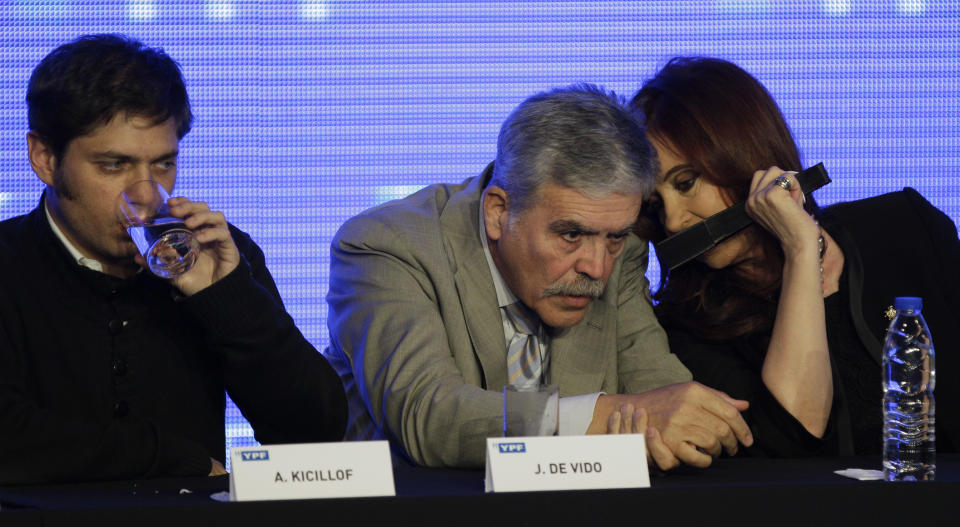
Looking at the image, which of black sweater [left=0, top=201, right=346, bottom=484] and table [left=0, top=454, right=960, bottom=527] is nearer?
table [left=0, top=454, right=960, bottom=527]

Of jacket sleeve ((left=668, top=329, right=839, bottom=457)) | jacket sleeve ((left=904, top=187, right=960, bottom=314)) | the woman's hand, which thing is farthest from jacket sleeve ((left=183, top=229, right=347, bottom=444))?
jacket sleeve ((left=904, top=187, right=960, bottom=314))

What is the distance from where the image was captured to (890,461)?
172 cm

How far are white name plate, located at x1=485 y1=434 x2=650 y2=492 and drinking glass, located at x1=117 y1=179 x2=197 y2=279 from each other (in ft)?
2.61

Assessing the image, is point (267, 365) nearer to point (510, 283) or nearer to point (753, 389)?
point (510, 283)

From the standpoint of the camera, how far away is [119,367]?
212cm

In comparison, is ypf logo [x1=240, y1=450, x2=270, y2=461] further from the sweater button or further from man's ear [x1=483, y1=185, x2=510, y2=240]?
man's ear [x1=483, y1=185, x2=510, y2=240]

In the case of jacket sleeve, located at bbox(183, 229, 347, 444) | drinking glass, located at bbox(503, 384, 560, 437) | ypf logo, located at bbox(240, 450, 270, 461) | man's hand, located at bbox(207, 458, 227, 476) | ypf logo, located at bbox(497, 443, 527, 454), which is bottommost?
man's hand, located at bbox(207, 458, 227, 476)

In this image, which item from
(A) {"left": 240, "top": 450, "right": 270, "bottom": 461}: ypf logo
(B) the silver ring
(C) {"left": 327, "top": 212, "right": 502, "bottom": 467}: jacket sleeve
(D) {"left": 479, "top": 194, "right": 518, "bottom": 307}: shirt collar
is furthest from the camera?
(B) the silver ring

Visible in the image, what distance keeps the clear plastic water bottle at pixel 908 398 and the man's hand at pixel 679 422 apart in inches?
9.6

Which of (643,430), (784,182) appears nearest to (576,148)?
(784,182)

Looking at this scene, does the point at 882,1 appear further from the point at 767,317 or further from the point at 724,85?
the point at 767,317

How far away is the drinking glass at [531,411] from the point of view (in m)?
1.64

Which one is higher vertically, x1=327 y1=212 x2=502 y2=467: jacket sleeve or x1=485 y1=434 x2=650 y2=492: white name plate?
x1=327 y1=212 x2=502 y2=467: jacket sleeve

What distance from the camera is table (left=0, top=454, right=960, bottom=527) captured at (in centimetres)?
132
